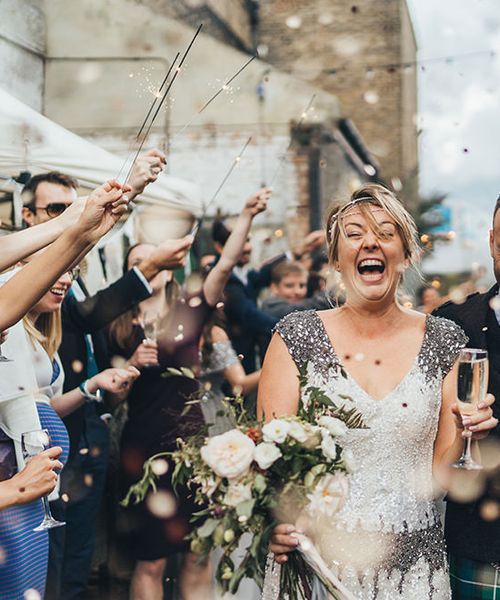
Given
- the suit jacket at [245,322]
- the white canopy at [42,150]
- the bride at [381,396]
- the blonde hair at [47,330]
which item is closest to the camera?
the bride at [381,396]

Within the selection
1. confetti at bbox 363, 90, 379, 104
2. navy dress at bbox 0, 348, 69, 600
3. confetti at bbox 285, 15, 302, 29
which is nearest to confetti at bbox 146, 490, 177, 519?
navy dress at bbox 0, 348, 69, 600

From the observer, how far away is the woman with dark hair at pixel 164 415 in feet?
10.8

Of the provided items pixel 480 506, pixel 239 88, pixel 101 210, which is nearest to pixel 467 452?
pixel 480 506

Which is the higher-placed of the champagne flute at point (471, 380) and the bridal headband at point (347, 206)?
the bridal headband at point (347, 206)

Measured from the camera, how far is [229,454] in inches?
68.6

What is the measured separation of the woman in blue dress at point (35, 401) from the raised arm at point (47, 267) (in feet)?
1.72

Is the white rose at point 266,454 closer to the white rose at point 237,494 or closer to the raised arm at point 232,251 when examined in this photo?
the white rose at point 237,494

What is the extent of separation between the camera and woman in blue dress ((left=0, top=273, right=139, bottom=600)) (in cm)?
220

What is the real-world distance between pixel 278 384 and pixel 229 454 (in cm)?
48

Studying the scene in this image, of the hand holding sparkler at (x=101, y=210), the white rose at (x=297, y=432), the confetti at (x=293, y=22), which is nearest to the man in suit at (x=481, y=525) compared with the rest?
the white rose at (x=297, y=432)

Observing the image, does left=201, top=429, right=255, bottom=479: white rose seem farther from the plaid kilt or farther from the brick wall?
the brick wall

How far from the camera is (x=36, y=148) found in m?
3.40

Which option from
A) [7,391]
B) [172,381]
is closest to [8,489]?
[7,391]

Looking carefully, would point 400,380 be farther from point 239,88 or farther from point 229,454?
point 239,88
